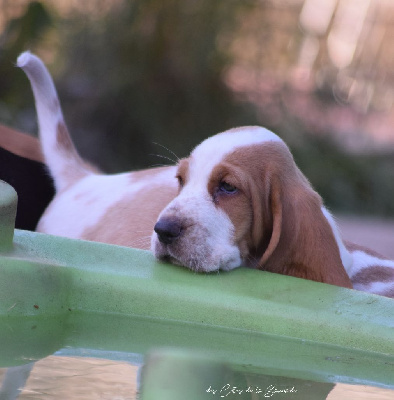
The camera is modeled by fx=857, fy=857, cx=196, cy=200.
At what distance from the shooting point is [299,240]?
2924mm

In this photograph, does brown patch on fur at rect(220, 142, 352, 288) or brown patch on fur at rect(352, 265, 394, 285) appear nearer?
brown patch on fur at rect(220, 142, 352, 288)

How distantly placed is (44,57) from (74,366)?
5510 mm

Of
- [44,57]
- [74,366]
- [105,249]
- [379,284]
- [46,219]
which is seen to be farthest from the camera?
[44,57]

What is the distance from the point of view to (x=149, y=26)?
7.60 metres

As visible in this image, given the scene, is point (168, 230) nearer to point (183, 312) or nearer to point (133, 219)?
point (183, 312)

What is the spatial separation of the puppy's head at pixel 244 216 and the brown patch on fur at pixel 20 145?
124 centimetres

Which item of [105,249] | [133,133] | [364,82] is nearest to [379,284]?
[105,249]

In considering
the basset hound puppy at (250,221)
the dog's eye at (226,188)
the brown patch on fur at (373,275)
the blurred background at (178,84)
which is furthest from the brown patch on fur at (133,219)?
the blurred background at (178,84)

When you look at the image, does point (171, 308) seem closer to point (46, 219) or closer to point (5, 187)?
point (5, 187)

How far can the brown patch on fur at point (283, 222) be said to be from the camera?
2910mm

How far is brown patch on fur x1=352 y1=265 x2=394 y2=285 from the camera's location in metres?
3.41

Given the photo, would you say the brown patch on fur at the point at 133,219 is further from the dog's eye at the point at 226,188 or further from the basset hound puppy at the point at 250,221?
the dog's eye at the point at 226,188

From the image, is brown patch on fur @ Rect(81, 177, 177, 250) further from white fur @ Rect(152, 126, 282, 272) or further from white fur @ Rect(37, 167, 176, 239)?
A: white fur @ Rect(152, 126, 282, 272)

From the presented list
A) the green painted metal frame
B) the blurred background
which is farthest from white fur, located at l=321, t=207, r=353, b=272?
the blurred background
